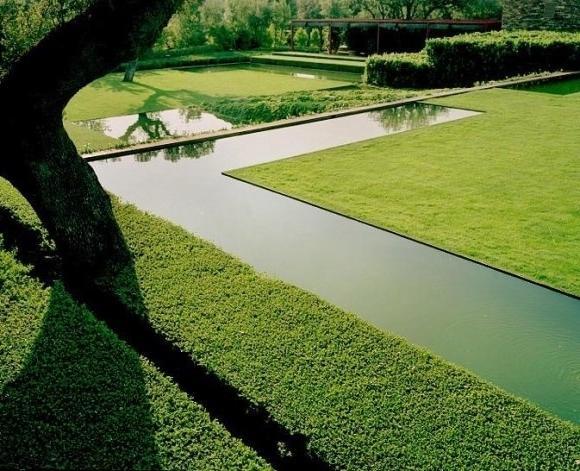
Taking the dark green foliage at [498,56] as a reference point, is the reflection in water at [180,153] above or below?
below

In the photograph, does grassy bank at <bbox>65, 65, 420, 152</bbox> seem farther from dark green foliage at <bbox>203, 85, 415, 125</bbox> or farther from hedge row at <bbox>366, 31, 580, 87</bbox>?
hedge row at <bbox>366, 31, 580, 87</bbox>

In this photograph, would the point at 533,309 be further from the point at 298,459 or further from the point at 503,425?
the point at 298,459

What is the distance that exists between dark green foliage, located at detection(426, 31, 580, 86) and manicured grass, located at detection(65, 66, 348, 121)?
13.1ft

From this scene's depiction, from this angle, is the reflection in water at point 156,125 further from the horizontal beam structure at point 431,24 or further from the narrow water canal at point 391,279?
the horizontal beam structure at point 431,24

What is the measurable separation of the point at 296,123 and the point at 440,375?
389 inches

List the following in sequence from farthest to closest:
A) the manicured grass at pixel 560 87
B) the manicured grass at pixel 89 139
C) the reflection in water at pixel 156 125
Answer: the manicured grass at pixel 560 87
the reflection in water at pixel 156 125
the manicured grass at pixel 89 139

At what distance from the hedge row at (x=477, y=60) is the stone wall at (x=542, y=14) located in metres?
4.30

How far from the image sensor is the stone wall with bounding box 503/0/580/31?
24.2 m

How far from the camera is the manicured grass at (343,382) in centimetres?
350

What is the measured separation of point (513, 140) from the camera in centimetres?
1146

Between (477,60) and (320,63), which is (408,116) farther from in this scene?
(320,63)

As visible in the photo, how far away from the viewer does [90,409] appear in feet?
12.5

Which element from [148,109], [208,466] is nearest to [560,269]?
[208,466]

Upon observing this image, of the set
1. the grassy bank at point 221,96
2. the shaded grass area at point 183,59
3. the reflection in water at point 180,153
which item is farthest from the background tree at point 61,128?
the shaded grass area at point 183,59
